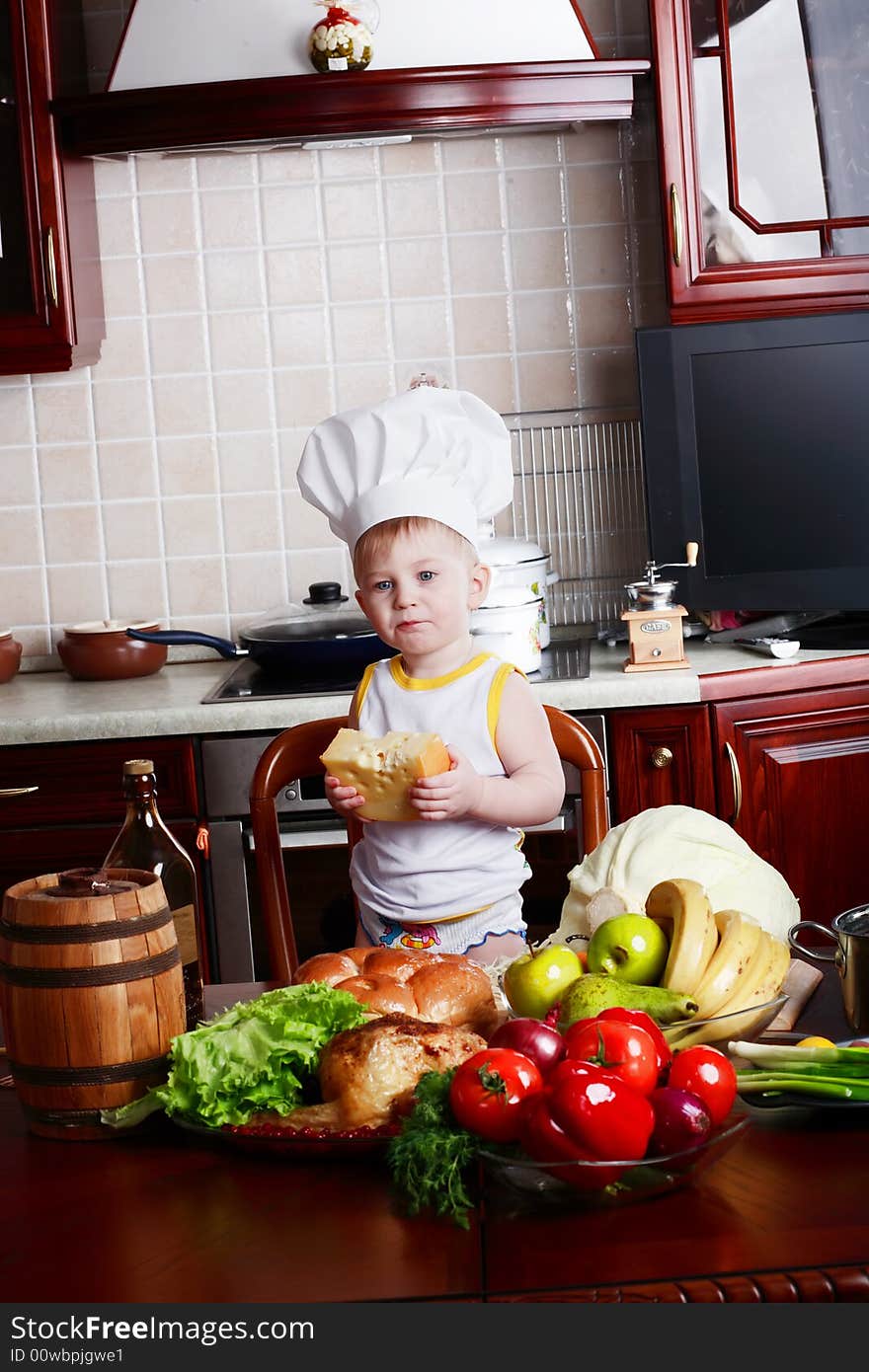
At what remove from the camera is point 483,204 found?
2.96 m

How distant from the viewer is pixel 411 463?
5.66 ft

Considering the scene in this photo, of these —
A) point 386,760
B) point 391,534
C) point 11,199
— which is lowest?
point 386,760

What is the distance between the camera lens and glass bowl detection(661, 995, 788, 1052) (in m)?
1.07

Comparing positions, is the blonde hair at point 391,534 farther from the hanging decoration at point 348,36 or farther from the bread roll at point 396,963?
the hanging decoration at point 348,36

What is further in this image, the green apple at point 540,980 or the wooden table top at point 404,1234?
the green apple at point 540,980

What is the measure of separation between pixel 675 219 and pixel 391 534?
1217 millimetres

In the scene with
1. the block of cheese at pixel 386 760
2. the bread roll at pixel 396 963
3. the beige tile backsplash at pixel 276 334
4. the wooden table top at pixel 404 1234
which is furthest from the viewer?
the beige tile backsplash at pixel 276 334

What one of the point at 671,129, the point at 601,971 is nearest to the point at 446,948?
the point at 601,971

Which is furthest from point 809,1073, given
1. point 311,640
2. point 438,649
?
point 311,640

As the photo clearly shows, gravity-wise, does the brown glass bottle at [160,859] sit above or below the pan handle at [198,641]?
below

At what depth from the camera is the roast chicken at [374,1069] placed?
3.30ft

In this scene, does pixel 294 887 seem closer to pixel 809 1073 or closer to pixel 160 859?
pixel 160 859

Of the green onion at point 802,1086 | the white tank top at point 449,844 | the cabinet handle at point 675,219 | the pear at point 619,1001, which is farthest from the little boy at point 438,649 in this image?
the cabinet handle at point 675,219

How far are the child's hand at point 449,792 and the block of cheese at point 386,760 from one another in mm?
13
